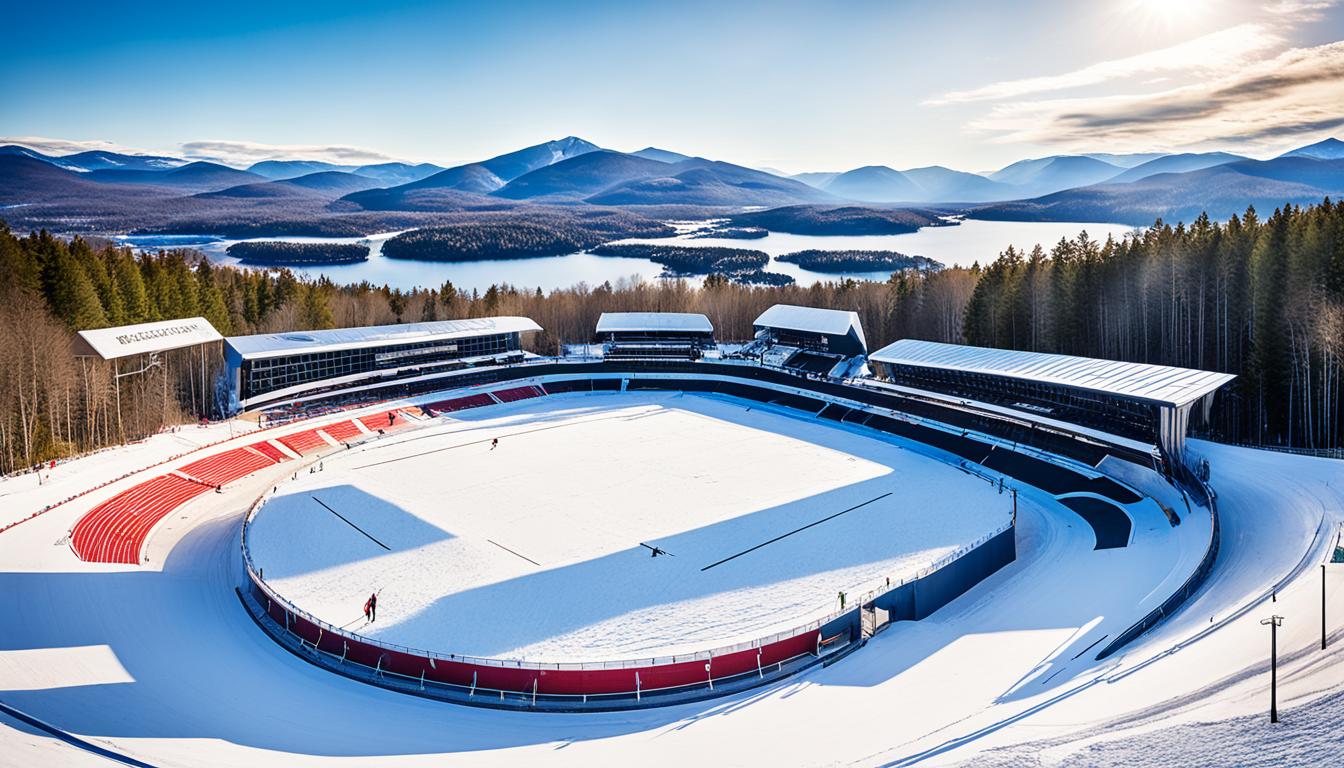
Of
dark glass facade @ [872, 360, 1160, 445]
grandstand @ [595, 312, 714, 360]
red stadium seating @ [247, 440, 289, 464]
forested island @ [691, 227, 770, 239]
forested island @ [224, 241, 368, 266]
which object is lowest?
red stadium seating @ [247, 440, 289, 464]

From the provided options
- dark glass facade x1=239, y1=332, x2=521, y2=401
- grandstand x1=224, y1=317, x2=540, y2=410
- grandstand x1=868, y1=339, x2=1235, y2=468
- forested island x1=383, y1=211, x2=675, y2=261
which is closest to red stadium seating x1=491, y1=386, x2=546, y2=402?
grandstand x1=224, y1=317, x2=540, y2=410

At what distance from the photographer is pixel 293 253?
134m

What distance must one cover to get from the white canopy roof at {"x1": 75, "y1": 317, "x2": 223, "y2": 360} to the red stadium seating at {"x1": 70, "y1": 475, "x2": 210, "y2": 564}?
10.7 metres

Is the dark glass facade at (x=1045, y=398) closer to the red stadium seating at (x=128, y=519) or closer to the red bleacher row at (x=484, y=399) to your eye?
the red bleacher row at (x=484, y=399)

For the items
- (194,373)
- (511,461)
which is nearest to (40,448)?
(194,373)

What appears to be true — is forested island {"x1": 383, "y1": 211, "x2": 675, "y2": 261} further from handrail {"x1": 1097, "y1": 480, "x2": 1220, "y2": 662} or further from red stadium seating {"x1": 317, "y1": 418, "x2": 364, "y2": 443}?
handrail {"x1": 1097, "y1": 480, "x2": 1220, "y2": 662}

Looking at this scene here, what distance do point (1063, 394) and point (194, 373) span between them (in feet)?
178

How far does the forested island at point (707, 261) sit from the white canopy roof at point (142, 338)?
254ft

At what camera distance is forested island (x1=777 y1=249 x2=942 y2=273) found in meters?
126

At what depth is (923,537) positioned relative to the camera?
29.0 metres

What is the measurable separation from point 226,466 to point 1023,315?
164 ft

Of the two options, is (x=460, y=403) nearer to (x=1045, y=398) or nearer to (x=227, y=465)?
(x=227, y=465)

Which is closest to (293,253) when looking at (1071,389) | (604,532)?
(604,532)

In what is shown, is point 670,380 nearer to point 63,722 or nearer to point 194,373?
point 194,373
